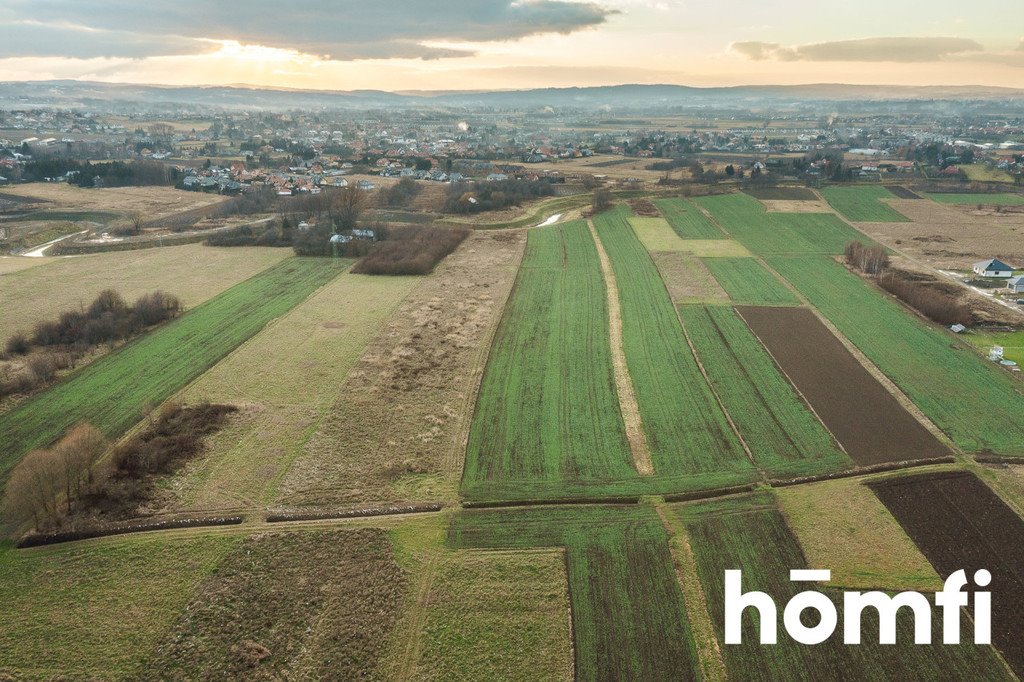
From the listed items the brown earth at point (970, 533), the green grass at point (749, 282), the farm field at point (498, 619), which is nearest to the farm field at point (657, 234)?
the green grass at point (749, 282)

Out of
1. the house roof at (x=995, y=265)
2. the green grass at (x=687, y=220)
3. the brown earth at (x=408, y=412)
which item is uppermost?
the green grass at (x=687, y=220)

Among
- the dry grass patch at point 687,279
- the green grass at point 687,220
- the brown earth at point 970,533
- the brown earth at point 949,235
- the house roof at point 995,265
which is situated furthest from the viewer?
the green grass at point 687,220

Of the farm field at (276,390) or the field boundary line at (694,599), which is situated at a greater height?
the farm field at (276,390)

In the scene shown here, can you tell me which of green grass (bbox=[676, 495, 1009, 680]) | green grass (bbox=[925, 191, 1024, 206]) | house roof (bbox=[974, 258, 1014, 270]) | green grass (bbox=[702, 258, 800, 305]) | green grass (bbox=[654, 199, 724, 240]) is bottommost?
green grass (bbox=[676, 495, 1009, 680])

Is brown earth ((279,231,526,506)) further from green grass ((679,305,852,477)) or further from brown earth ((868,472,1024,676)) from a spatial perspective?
brown earth ((868,472,1024,676))

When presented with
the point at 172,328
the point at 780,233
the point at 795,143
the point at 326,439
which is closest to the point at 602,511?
the point at 326,439

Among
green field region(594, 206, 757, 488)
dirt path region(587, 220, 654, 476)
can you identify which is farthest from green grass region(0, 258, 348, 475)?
green field region(594, 206, 757, 488)

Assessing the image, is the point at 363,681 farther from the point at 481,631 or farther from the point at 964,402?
the point at 964,402

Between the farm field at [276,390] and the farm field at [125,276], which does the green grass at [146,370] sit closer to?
the farm field at [276,390]
